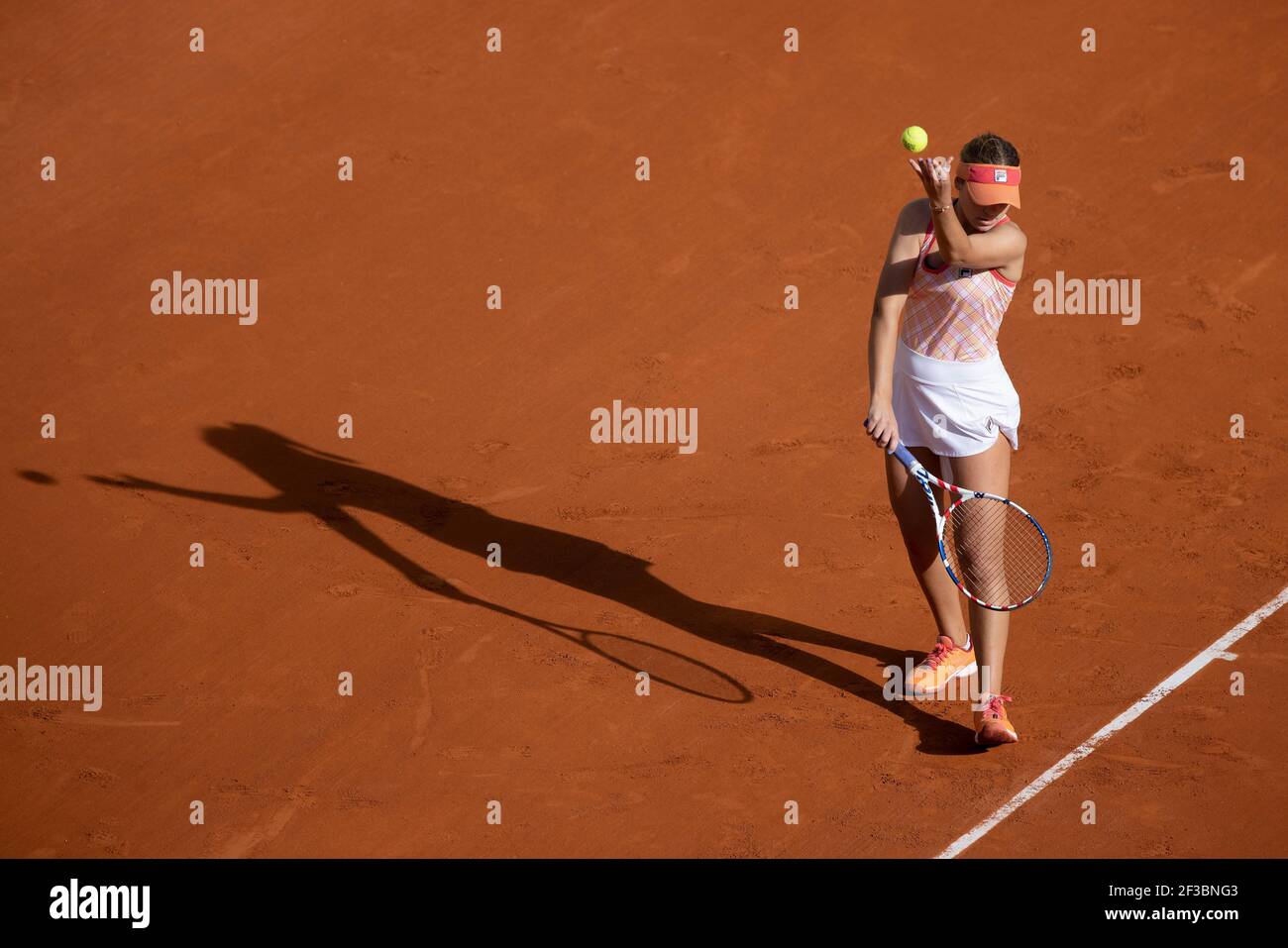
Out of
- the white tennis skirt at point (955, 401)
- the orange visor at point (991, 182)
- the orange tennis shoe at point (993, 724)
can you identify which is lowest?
the orange tennis shoe at point (993, 724)

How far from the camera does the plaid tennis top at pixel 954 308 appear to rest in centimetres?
701

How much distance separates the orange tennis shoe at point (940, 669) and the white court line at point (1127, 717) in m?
0.73

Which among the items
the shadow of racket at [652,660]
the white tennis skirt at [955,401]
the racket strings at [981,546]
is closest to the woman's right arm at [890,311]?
the white tennis skirt at [955,401]

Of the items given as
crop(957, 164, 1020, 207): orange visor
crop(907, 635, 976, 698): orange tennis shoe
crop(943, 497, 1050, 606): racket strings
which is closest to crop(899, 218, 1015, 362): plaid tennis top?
crop(957, 164, 1020, 207): orange visor

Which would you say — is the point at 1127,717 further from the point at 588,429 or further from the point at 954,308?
the point at 588,429

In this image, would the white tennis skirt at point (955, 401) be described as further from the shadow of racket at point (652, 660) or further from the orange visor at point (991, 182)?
the shadow of racket at point (652, 660)

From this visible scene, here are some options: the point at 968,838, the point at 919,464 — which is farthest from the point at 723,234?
the point at 968,838

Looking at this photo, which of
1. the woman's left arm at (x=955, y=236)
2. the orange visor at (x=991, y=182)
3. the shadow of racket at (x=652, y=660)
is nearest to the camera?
the woman's left arm at (x=955, y=236)

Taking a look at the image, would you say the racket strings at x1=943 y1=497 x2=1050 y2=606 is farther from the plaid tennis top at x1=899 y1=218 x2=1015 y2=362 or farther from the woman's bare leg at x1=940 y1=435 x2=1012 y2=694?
the plaid tennis top at x1=899 y1=218 x2=1015 y2=362

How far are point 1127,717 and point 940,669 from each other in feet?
3.08

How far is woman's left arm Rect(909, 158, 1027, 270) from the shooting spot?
21.3ft

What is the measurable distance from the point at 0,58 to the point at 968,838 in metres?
11.4

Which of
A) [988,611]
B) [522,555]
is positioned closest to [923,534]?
[988,611]

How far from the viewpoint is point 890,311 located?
714cm
